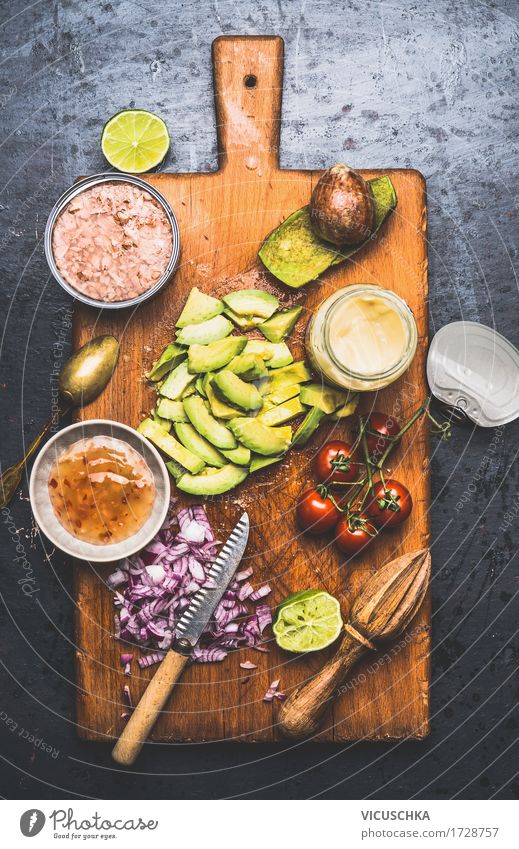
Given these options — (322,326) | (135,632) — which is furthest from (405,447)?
(135,632)

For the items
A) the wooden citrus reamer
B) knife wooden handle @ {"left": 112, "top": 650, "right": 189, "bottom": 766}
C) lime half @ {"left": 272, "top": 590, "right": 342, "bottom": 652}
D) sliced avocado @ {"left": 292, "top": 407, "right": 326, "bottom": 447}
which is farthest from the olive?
knife wooden handle @ {"left": 112, "top": 650, "right": 189, "bottom": 766}

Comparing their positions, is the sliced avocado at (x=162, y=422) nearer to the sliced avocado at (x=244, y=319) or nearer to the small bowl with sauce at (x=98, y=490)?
the small bowl with sauce at (x=98, y=490)

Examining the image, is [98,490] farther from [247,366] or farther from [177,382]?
[247,366]

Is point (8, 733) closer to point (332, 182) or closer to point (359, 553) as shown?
point (359, 553)

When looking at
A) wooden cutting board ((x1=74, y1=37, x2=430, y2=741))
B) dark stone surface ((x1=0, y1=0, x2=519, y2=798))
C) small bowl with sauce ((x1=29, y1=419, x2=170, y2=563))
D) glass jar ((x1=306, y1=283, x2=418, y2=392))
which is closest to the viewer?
glass jar ((x1=306, y1=283, x2=418, y2=392))

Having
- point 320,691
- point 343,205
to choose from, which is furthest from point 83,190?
point 320,691

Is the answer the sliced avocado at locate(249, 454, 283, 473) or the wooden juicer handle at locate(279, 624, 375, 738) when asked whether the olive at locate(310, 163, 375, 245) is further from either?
the wooden juicer handle at locate(279, 624, 375, 738)

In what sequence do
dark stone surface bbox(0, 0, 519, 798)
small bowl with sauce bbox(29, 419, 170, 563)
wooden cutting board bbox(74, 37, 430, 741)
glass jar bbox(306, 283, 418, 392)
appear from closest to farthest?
glass jar bbox(306, 283, 418, 392) → small bowl with sauce bbox(29, 419, 170, 563) → wooden cutting board bbox(74, 37, 430, 741) → dark stone surface bbox(0, 0, 519, 798)

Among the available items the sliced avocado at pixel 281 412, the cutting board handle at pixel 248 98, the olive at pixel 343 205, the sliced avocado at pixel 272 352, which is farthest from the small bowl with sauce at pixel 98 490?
the cutting board handle at pixel 248 98
